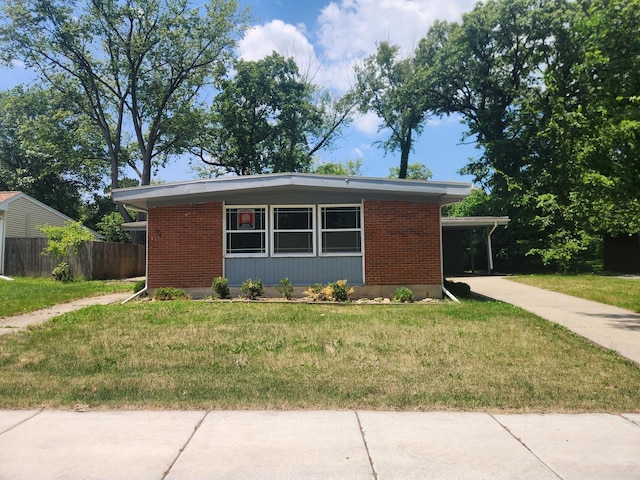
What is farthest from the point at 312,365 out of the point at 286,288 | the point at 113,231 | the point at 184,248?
the point at 113,231

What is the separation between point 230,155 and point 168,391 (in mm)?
30524

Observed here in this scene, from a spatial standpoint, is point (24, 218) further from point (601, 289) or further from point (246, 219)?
point (601, 289)

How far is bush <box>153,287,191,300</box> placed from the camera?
40.1 ft

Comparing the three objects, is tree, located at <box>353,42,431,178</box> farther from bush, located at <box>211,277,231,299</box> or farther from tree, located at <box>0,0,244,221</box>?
bush, located at <box>211,277,231,299</box>

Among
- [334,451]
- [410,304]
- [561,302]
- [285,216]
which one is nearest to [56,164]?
[285,216]

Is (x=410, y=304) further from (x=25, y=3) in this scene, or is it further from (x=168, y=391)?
(x=25, y=3)

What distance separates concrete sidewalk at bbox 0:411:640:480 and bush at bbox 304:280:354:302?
23.6 feet

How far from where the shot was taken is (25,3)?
27.4 m

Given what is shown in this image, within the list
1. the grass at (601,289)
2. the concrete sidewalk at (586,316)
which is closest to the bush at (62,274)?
the concrete sidewalk at (586,316)

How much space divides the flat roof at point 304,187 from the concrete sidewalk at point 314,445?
8.08m

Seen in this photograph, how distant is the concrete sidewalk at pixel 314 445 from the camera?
348 cm

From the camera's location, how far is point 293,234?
1298 centimetres

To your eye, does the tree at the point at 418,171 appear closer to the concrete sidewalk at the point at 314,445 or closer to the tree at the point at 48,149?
the tree at the point at 48,149

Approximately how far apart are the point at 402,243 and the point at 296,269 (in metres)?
2.96
